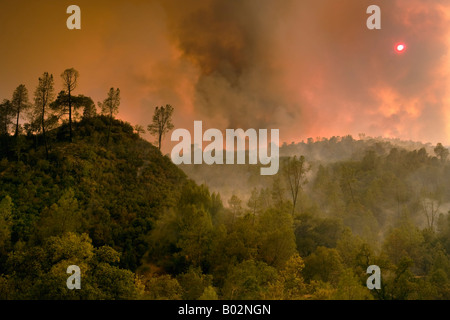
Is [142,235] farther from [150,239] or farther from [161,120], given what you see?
[161,120]

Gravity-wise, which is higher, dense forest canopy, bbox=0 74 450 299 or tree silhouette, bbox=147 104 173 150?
tree silhouette, bbox=147 104 173 150

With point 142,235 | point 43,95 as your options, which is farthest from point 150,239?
point 43,95

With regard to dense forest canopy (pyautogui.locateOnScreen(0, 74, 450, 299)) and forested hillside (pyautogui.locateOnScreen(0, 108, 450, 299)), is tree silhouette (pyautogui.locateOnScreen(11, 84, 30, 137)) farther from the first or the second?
forested hillside (pyautogui.locateOnScreen(0, 108, 450, 299))

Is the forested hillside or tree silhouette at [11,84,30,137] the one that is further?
tree silhouette at [11,84,30,137]

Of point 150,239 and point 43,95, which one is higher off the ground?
point 43,95

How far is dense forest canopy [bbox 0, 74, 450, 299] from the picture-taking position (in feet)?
96.9

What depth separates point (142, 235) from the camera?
147 feet

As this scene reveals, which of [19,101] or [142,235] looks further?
[19,101]

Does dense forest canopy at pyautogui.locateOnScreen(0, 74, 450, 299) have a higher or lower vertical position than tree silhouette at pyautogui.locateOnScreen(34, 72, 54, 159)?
lower

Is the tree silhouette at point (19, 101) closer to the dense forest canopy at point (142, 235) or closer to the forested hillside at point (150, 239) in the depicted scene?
the dense forest canopy at point (142, 235)

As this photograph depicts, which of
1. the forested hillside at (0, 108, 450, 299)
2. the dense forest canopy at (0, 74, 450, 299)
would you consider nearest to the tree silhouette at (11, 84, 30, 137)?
the dense forest canopy at (0, 74, 450, 299)
